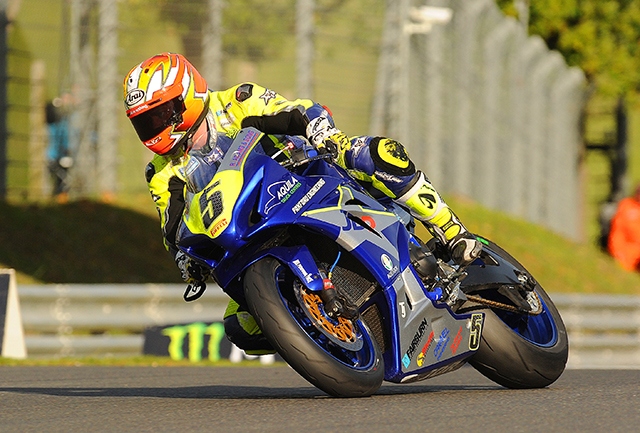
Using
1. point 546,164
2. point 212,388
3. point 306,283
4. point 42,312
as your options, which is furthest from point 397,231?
point 546,164

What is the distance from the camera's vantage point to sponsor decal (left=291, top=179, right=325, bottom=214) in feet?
19.2

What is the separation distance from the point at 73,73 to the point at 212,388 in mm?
9938

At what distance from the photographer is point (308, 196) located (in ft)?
19.5

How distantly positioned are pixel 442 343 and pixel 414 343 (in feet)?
0.73

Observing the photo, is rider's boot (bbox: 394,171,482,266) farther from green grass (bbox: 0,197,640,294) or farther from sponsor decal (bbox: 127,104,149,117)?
green grass (bbox: 0,197,640,294)

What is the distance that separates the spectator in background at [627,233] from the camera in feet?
68.1

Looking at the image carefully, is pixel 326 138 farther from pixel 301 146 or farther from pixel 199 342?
pixel 199 342

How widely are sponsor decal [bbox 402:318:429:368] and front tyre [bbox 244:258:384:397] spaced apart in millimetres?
189

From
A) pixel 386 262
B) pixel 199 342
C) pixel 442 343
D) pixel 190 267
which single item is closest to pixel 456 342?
pixel 442 343

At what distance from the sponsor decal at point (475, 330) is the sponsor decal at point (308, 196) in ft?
3.54

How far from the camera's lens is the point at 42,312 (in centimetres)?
1245

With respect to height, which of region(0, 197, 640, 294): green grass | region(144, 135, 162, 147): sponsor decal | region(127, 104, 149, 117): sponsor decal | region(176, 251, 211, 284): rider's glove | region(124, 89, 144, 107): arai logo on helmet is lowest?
region(0, 197, 640, 294): green grass

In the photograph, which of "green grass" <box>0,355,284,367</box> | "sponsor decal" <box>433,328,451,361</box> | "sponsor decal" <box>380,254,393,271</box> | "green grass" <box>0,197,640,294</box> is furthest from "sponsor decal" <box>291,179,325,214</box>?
"green grass" <box>0,197,640,294</box>

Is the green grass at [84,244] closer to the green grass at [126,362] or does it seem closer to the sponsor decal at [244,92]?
the green grass at [126,362]
